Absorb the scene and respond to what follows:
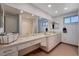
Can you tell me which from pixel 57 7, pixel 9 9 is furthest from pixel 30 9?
pixel 57 7

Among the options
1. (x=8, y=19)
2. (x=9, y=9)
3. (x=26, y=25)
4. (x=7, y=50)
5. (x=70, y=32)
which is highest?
(x=9, y=9)

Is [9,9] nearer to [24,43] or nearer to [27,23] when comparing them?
[27,23]

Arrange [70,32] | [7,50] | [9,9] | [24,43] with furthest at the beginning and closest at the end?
[70,32] → [24,43] → [9,9] → [7,50]

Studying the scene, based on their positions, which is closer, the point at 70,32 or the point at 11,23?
the point at 11,23

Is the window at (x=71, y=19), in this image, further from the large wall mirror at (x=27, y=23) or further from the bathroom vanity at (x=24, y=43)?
the large wall mirror at (x=27, y=23)

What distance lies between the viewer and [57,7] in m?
1.54

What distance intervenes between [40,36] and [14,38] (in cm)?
64

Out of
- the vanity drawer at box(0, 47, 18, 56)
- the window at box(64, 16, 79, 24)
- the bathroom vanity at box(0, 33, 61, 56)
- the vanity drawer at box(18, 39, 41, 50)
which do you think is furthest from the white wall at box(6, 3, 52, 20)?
the vanity drawer at box(0, 47, 18, 56)

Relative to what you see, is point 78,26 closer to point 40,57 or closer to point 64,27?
point 64,27

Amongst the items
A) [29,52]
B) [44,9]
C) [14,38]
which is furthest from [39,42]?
[44,9]

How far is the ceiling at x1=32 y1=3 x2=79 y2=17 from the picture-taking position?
147 cm

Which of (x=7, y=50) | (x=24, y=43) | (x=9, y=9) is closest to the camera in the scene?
(x=7, y=50)

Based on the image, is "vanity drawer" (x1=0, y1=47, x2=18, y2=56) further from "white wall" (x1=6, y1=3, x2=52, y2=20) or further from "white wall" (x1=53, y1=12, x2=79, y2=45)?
"white wall" (x1=53, y1=12, x2=79, y2=45)

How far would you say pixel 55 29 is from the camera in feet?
5.60
